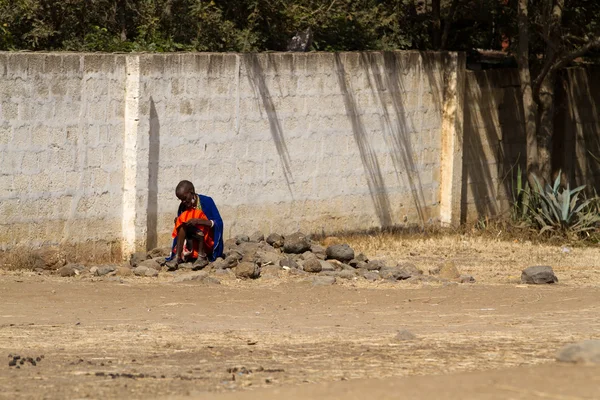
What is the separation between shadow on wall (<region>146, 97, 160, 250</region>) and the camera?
1077cm

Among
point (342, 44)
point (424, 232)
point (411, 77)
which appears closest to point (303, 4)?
point (342, 44)

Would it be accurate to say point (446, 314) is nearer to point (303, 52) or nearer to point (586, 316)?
Result: point (586, 316)

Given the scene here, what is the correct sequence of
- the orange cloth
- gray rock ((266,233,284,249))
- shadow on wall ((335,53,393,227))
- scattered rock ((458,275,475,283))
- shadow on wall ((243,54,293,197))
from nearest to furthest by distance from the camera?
the orange cloth → scattered rock ((458,275,475,283)) → gray rock ((266,233,284,249)) → shadow on wall ((243,54,293,197)) → shadow on wall ((335,53,393,227))

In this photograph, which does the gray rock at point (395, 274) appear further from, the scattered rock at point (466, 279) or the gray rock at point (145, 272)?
the gray rock at point (145, 272)

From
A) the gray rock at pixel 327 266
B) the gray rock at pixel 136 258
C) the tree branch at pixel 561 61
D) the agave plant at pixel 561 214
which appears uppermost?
the tree branch at pixel 561 61

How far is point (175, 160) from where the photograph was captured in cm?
1102

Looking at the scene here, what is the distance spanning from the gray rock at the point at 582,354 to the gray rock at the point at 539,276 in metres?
4.04

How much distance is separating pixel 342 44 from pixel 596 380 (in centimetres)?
920

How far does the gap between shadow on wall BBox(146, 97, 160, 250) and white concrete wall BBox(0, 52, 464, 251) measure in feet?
0.05

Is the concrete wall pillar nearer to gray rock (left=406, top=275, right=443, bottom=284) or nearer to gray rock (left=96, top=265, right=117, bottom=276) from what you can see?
gray rock (left=406, top=275, right=443, bottom=284)

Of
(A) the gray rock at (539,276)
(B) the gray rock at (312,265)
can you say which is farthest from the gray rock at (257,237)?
(A) the gray rock at (539,276)

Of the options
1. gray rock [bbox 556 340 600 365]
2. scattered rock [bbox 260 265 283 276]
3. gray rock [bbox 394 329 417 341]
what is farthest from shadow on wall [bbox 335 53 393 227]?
gray rock [bbox 556 340 600 365]

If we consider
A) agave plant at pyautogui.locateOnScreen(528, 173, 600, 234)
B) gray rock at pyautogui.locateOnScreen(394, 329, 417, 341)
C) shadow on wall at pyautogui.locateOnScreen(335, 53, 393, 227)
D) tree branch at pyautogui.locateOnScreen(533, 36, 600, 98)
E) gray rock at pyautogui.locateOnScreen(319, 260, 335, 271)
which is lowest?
gray rock at pyautogui.locateOnScreen(394, 329, 417, 341)

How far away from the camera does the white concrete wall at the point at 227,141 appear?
10.1 m
